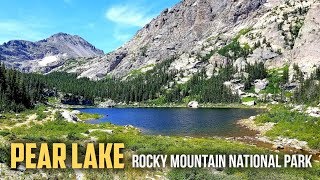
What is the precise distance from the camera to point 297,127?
82.9m

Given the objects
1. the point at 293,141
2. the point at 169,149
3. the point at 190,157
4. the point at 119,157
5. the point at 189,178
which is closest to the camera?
the point at 189,178

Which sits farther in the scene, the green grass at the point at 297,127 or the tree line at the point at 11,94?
the tree line at the point at 11,94

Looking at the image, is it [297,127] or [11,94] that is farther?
[11,94]

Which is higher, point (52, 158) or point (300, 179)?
point (52, 158)

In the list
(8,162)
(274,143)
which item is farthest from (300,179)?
(274,143)

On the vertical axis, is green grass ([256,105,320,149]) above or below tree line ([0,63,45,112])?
below

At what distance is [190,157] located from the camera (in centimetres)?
4091

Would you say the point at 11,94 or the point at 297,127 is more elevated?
the point at 11,94

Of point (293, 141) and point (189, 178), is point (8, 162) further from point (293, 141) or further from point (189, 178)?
point (293, 141)

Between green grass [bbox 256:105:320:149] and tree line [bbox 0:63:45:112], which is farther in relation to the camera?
tree line [bbox 0:63:45:112]

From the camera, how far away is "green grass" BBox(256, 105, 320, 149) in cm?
7100

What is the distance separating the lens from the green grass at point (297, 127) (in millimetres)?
71000

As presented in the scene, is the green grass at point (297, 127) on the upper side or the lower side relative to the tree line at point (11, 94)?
lower

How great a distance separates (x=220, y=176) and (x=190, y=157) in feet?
25.4
